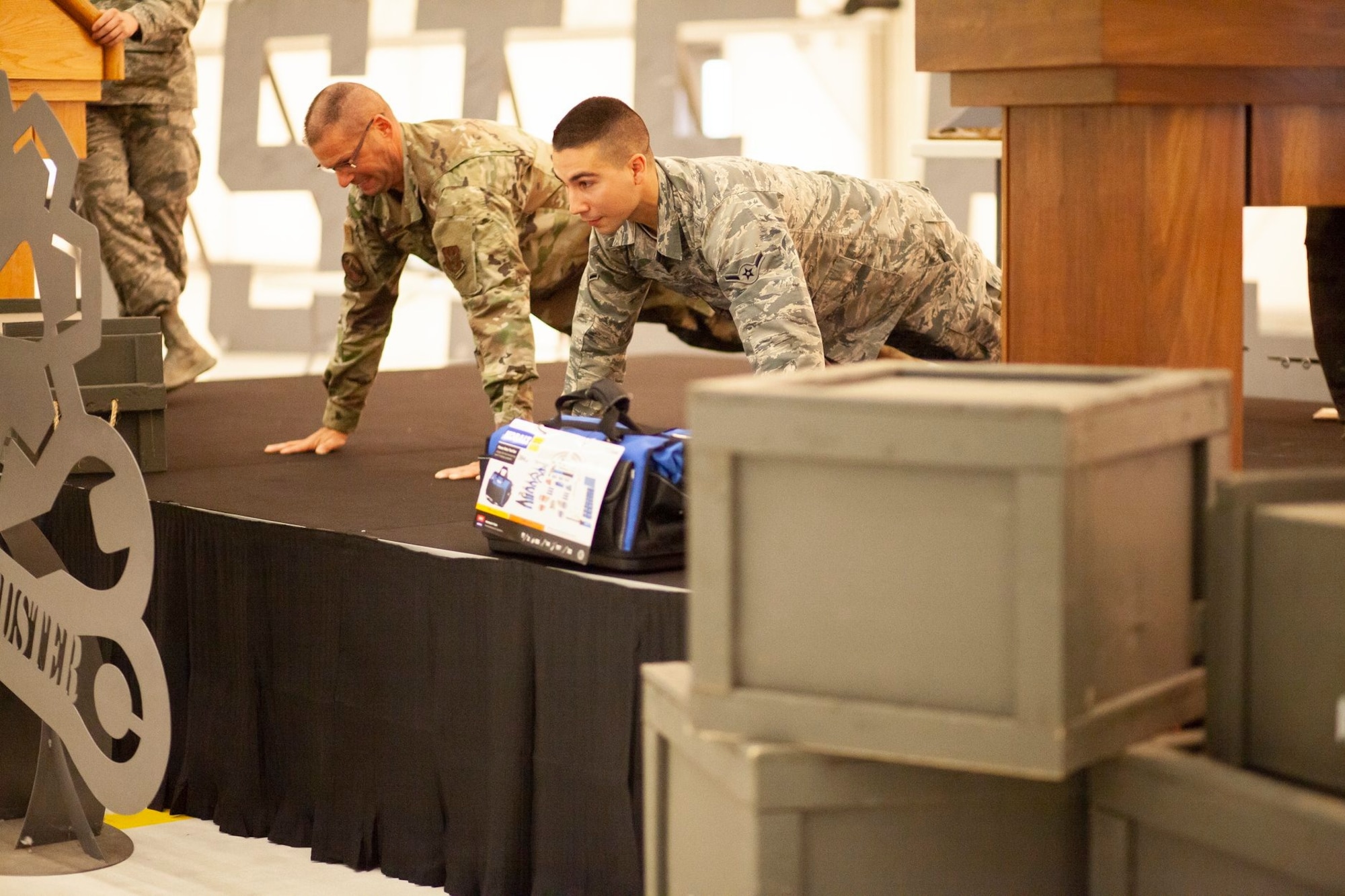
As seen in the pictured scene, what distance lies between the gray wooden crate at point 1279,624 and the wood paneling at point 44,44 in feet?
9.18

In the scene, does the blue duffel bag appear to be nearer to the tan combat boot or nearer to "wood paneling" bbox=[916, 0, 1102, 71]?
"wood paneling" bbox=[916, 0, 1102, 71]

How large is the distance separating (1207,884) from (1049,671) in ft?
0.84

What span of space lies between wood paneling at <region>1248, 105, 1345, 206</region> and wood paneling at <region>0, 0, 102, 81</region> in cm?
255

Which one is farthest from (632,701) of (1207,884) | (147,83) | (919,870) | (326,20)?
(326,20)

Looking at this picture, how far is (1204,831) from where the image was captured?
4.37 ft

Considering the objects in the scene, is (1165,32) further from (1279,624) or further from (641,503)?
(641,503)

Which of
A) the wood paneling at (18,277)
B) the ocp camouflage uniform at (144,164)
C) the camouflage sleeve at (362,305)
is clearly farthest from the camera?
the ocp camouflage uniform at (144,164)

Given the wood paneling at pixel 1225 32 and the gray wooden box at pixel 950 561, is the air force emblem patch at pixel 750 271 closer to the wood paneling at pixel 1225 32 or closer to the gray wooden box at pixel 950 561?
the wood paneling at pixel 1225 32

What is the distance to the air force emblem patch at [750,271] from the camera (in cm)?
255

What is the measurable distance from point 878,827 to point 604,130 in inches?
56.5

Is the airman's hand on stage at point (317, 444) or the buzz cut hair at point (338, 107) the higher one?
the buzz cut hair at point (338, 107)

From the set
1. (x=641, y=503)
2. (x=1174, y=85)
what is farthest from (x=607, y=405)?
(x=1174, y=85)

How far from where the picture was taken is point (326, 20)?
7.32 meters

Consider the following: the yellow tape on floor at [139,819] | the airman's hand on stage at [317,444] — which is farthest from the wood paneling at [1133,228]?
the airman's hand on stage at [317,444]
